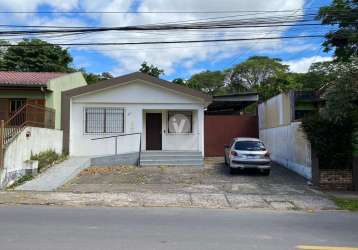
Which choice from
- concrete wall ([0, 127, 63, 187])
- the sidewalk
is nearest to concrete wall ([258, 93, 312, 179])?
the sidewalk

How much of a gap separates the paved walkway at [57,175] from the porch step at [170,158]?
2.90m

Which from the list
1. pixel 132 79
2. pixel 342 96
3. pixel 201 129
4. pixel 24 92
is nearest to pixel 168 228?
pixel 342 96

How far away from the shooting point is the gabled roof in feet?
76.8

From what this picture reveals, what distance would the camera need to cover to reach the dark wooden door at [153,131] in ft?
83.3

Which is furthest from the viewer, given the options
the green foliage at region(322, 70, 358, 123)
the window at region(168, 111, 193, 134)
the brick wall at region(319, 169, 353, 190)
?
the window at region(168, 111, 193, 134)

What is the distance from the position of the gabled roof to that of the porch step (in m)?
3.23

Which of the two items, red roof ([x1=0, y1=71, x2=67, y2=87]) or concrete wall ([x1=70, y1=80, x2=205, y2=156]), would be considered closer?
red roof ([x1=0, y1=71, x2=67, y2=87])

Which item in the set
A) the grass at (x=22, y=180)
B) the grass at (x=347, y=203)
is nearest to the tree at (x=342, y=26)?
the grass at (x=347, y=203)

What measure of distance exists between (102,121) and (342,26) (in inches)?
548

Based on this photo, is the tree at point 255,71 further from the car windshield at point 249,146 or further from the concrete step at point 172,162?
the car windshield at point 249,146

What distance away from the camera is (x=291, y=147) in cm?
2127

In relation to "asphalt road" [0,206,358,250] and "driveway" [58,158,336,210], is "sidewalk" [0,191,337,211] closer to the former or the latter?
"driveway" [58,158,336,210]

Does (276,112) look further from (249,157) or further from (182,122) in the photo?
(249,157)

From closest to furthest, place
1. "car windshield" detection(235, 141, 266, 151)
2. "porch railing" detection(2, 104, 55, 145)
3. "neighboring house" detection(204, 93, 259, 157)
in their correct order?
1. "porch railing" detection(2, 104, 55, 145)
2. "car windshield" detection(235, 141, 266, 151)
3. "neighboring house" detection(204, 93, 259, 157)
